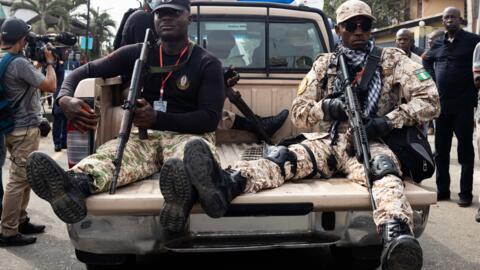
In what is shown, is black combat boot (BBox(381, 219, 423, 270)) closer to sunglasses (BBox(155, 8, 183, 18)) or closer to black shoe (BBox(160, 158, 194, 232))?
black shoe (BBox(160, 158, 194, 232))

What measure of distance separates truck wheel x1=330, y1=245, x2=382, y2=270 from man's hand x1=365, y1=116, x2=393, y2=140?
0.68 metres

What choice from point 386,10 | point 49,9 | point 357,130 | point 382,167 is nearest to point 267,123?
point 357,130

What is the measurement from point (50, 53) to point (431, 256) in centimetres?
349

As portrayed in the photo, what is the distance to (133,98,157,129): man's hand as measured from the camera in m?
3.59

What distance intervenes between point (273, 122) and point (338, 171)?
1.34m

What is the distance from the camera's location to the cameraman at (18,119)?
4734 mm

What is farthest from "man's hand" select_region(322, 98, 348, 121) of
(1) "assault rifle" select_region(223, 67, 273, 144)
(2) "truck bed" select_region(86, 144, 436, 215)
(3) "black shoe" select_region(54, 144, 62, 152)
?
(3) "black shoe" select_region(54, 144, 62, 152)

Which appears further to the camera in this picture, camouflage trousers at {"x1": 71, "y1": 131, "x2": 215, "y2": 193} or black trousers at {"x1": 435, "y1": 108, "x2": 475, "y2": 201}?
black trousers at {"x1": 435, "y1": 108, "x2": 475, "y2": 201}

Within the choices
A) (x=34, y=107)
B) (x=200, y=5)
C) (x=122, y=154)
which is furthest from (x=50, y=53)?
(x=122, y=154)

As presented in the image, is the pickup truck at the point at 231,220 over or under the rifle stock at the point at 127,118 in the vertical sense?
under

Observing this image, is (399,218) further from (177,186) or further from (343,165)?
(177,186)

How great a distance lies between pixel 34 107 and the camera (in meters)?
4.95

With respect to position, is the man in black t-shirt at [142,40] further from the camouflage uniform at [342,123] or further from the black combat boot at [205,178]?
the black combat boot at [205,178]

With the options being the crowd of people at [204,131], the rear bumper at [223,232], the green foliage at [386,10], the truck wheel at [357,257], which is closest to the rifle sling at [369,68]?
the crowd of people at [204,131]
